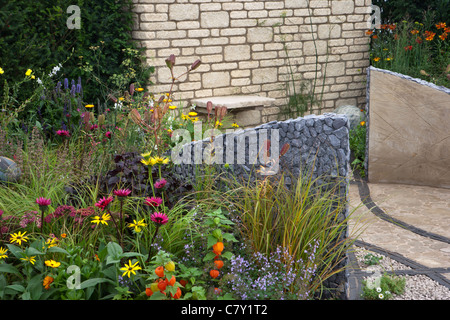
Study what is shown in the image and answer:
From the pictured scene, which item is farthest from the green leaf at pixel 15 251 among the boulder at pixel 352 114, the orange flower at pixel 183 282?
the boulder at pixel 352 114

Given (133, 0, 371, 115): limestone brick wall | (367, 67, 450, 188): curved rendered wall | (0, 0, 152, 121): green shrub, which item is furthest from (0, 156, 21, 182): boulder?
(367, 67, 450, 188): curved rendered wall

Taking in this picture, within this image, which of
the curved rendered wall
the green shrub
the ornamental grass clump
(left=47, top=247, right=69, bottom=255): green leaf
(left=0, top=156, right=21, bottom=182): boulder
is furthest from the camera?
the curved rendered wall

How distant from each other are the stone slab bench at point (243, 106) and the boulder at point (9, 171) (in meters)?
3.89

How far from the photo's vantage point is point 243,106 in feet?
24.1

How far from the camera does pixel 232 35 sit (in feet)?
25.6

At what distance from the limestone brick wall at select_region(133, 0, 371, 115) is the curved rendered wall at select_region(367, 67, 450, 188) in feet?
7.83

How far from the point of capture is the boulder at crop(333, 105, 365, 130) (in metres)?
8.08

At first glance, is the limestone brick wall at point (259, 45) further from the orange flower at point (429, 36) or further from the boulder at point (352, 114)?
the orange flower at point (429, 36)

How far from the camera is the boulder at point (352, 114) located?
808 centimetres

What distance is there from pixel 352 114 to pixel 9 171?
5.96 meters

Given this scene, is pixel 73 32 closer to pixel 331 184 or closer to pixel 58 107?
pixel 58 107

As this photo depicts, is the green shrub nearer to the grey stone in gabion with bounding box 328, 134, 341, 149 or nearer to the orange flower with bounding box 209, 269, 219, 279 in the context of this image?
the grey stone in gabion with bounding box 328, 134, 341, 149

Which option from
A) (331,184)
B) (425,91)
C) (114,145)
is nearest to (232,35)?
(425,91)

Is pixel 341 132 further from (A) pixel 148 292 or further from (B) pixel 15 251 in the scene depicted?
(B) pixel 15 251
